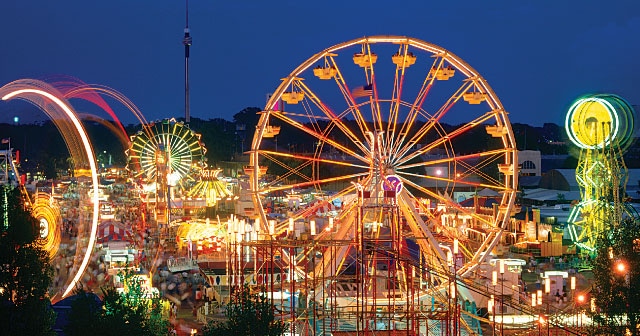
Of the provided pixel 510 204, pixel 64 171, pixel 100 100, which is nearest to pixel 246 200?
pixel 100 100

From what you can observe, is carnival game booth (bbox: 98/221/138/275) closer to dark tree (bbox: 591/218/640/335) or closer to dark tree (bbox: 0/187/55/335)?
dark tree (bbox: 0/187/55/335)

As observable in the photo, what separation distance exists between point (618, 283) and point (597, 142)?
18333 millimetres

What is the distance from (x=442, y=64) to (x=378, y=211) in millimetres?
5449

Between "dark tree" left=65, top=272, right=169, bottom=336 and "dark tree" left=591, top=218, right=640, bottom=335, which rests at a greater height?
"dark tree" left=591, top=218, right=640, bottom=335

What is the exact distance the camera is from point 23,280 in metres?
14.9

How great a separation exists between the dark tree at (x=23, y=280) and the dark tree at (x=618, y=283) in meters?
9.64

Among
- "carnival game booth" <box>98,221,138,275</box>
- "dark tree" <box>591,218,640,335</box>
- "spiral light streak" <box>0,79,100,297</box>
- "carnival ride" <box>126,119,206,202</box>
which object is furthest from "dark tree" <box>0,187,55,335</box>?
"carnival ride" <box>126,119,206,202</box>

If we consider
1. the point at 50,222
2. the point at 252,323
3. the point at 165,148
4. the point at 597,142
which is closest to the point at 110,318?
the point at 252,323

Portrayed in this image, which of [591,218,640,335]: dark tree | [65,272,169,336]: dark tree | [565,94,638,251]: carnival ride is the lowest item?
[65,272,169,336]: dark tree

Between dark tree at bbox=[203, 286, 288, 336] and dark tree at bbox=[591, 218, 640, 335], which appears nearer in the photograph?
dark tree at bbox=[591, 218, 640, 335]

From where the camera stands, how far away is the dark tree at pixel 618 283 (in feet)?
48.0

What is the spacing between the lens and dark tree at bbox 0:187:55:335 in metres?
14.5

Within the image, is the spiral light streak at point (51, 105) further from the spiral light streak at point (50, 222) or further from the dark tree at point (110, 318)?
the dark tree at point (110, 318)

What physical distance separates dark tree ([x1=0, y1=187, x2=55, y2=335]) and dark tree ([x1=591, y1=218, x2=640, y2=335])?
9635 mm
